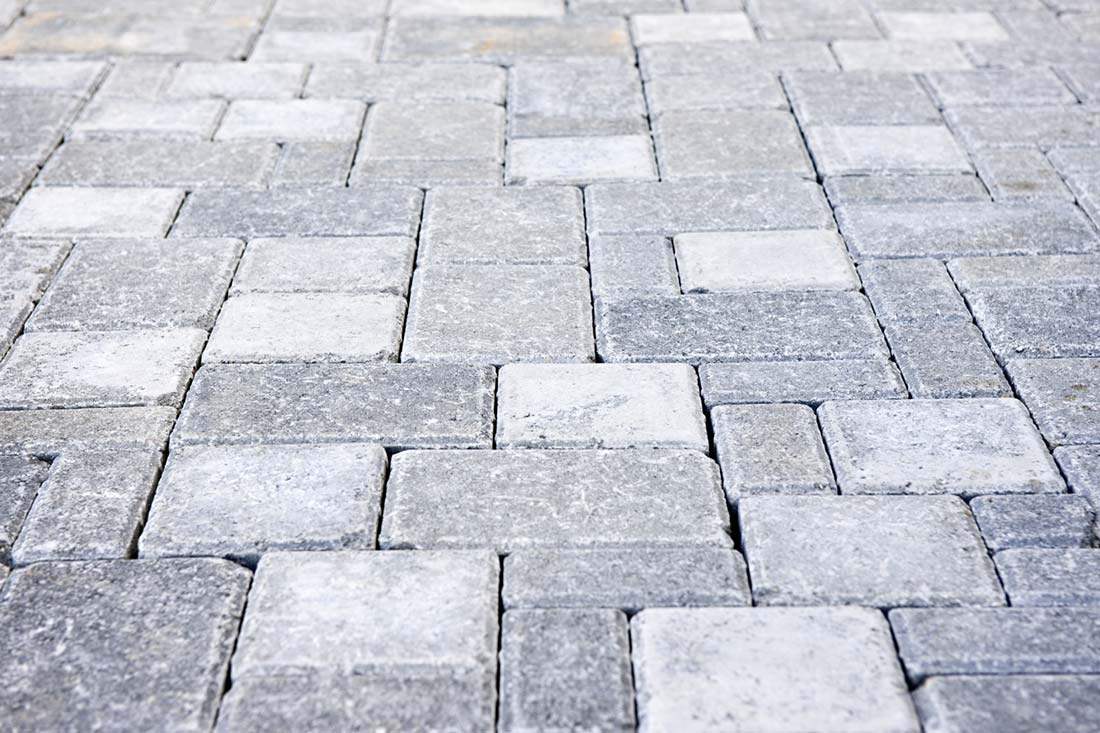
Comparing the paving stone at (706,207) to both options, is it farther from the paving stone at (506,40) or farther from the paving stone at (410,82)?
the paving stone at (506,40)

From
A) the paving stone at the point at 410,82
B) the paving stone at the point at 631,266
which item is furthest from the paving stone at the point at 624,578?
the paving stone at the point at 410,82

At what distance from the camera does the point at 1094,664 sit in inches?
72.4

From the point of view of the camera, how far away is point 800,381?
249 centimetres

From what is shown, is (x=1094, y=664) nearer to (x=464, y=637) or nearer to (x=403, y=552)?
(x=464, y=637)

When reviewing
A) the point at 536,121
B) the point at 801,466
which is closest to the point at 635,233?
the point at 536,121

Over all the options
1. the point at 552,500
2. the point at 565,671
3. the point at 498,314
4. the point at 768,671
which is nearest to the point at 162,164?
the point at 498,314

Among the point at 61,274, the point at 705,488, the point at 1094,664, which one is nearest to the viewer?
the point at 1094,664

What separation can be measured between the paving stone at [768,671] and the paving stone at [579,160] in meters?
1.68

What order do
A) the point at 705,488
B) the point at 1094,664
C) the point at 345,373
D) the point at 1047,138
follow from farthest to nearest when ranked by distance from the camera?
the point at 1047,138 → the point at 345,373 → the point at 705,488 → the point at 1094,664

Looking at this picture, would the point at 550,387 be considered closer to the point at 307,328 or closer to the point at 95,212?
the point at 307,328

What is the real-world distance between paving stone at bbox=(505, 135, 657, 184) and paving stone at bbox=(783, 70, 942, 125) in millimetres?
559

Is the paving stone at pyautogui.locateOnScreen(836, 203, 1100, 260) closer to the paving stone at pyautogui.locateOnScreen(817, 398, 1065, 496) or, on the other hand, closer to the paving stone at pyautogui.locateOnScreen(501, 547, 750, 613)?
the paving stone at pyautogui.locateOnScreen(817, 398, 1065, 496)

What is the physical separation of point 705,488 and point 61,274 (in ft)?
5.45

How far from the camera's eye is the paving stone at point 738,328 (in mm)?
2582
